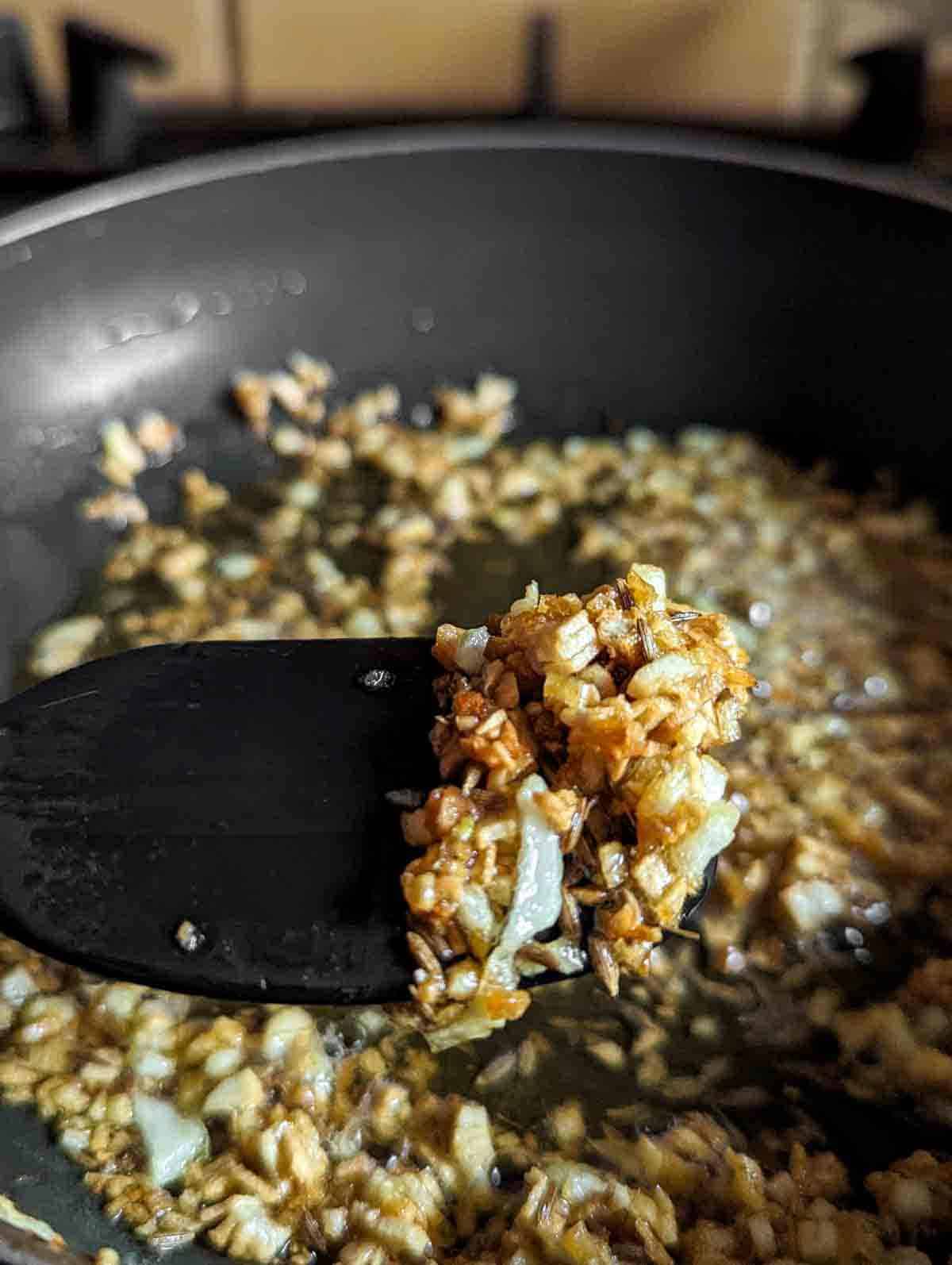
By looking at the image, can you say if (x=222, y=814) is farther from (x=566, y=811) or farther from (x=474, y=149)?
(x=474, y=149)

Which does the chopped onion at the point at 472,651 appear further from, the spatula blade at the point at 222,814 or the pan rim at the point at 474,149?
the pan rim at the point at 474,149

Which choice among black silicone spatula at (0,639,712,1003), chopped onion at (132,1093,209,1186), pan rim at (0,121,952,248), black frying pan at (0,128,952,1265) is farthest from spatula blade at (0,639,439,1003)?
pan rim at (0,121,952,248)

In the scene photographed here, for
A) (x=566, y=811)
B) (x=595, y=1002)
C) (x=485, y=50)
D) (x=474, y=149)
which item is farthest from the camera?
(x=485, y=50)

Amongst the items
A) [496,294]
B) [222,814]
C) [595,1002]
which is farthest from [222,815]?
[496,294]

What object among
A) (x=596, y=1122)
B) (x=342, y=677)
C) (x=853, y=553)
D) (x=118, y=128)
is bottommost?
(x=596, y=1122)

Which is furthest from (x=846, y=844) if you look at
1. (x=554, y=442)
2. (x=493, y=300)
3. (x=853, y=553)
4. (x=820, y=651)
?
(x=493, y=300)

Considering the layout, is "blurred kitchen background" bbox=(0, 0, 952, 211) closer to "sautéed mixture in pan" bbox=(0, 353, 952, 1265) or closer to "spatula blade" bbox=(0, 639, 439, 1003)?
"sautéed mixture in pan" bbox=(0, 353, 952, 1265)

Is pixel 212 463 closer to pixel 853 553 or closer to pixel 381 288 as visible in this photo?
pixel 381 288

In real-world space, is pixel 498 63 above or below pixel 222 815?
above
